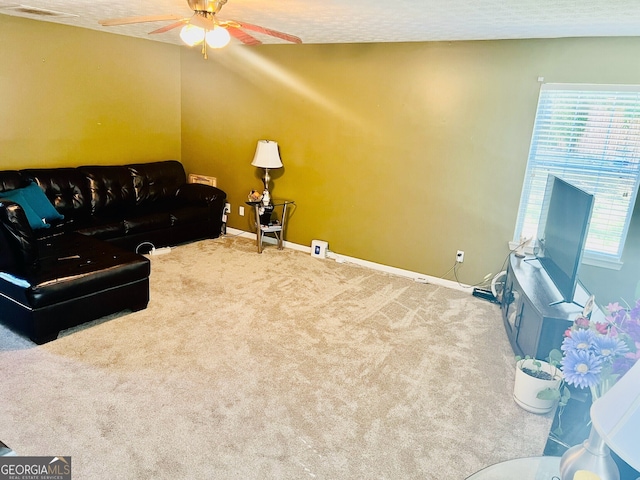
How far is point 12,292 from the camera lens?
2875mm

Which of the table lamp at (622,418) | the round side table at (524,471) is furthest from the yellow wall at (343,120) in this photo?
the table lamp at (622,418)

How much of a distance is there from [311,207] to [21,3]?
10.5 ft

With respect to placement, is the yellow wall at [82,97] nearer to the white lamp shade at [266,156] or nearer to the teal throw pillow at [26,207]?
the teal throw pillow at [26,207]

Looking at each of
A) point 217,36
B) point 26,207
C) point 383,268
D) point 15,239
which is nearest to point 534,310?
point 383,268

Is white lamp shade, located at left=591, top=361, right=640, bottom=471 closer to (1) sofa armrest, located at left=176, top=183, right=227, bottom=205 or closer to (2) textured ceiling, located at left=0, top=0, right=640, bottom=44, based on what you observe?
(2) textured ceiling, located at left=0, top=0, right=640, bottom=44

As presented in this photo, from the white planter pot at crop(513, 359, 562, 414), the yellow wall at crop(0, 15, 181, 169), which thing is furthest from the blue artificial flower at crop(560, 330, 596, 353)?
the yellow wall at crop(0, 15, 181, 169)

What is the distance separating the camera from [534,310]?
2797mm

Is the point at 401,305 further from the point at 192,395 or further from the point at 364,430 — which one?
the point at 192,395

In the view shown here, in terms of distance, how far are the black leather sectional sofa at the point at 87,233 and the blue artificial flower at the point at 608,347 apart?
3.01 m

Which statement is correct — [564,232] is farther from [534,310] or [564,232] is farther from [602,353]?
[602,353]

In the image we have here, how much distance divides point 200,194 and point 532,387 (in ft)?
13.7

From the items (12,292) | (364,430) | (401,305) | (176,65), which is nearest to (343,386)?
(364,430)

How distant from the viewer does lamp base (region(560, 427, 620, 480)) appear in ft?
3.60

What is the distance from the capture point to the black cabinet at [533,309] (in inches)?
105
